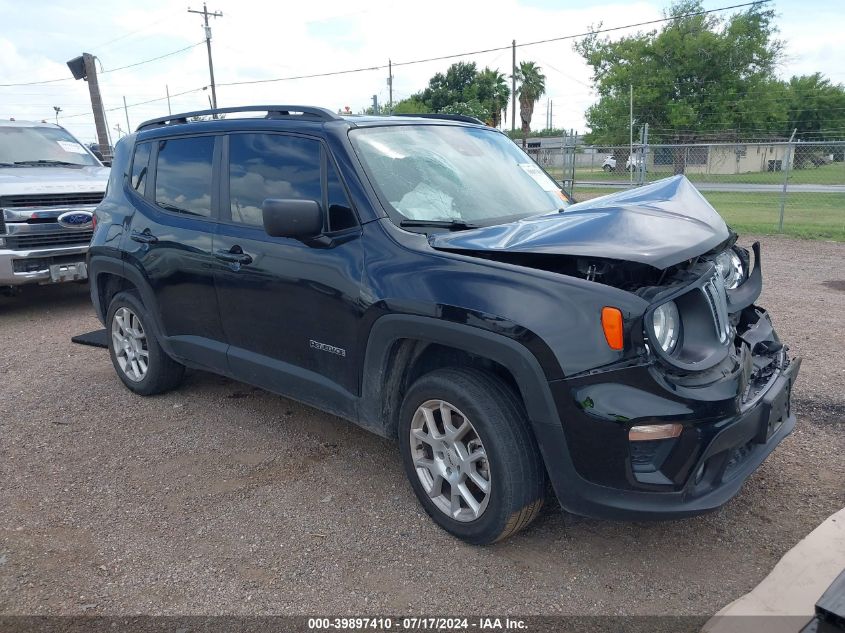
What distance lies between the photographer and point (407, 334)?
3066mm

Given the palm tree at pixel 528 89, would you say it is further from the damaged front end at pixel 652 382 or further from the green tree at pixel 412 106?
the damaged front end at pixel 652 382

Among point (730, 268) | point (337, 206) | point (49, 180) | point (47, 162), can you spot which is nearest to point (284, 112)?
point (337, 206)

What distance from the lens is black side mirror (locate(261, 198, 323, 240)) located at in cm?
318

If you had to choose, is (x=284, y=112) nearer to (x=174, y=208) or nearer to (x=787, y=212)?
(x=174, y=208)

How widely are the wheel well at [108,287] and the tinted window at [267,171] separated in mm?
1662

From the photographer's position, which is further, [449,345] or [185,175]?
[185,175]

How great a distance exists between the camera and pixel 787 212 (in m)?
17.7

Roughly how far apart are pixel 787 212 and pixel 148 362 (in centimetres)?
1754

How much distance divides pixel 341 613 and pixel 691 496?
1457 millimetres

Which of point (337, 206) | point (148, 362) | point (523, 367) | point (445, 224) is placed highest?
point (337, 206)

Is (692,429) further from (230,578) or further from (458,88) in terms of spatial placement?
(458,88)

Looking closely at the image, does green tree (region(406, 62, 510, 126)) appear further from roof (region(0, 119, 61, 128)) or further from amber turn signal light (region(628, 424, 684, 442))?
amber turn signal light (region(628, 424, 684, 442))

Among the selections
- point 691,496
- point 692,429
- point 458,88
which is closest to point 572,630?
point 691,496

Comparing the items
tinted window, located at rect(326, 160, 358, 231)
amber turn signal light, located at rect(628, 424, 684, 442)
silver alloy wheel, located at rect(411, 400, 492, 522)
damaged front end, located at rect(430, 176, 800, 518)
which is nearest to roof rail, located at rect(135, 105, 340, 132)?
tinted window, located at rect(326, 160, 358, 231)
